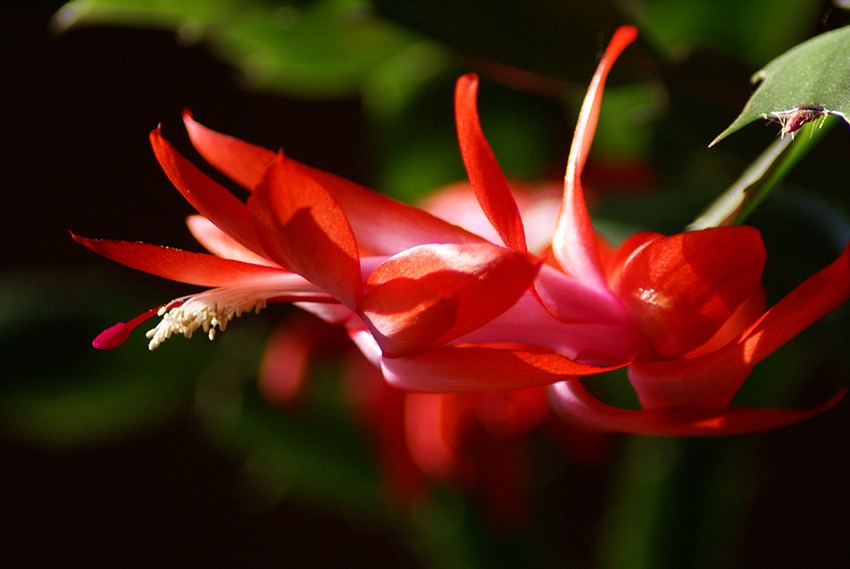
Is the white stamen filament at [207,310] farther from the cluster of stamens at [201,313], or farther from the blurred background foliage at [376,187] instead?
the blurred background foliage at [376,187]

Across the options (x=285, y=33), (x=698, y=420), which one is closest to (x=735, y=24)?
(x=285, y=33)

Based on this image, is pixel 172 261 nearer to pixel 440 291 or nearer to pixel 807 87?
pixel 440 291

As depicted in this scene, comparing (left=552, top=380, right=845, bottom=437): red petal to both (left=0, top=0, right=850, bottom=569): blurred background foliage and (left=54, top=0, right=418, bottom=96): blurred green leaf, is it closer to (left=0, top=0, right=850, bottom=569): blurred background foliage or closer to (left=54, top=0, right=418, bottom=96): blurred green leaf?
(left=0, top=0, right=850, bottom=569): blurred background foliage

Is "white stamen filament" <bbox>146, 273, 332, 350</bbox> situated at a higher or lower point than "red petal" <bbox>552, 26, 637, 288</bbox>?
lower

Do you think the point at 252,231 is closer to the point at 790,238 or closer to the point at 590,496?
the point at 790,238

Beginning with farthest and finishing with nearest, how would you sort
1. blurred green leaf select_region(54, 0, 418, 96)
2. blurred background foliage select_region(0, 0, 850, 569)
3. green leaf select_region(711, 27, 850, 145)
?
blurred green leaf select_region(54, 0, 418, 96)
blurred background foliage select_region(0, 0, 850, 569)
green leaf select_region(711, 27, 850, 145)

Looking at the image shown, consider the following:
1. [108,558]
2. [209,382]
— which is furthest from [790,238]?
[108,558]

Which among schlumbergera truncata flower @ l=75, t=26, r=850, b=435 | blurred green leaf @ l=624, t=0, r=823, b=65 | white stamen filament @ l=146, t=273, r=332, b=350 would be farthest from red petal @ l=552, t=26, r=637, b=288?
blurred green leaf @ l=624, t=0, r=823, b=65

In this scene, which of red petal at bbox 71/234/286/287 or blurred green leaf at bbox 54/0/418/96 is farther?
blurred green leaf at bbox 54/0/418/96
